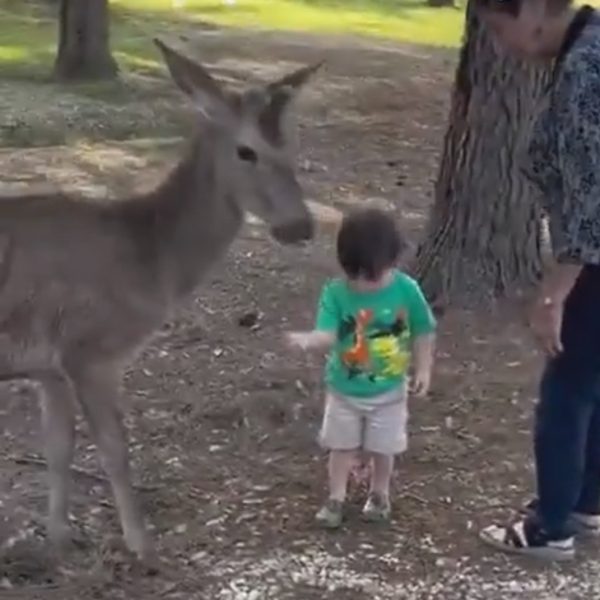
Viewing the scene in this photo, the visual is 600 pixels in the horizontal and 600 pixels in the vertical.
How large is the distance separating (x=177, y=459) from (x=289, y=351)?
1.35 metres

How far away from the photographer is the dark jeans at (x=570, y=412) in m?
4.46

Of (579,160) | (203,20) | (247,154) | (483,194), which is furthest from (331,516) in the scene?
(203,20)

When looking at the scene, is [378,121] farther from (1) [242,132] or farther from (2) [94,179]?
(1) [242,132]

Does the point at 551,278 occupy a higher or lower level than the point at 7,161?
higher

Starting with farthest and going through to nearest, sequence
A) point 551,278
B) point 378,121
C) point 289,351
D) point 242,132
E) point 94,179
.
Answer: point 378,121, point 94,179, point 289,351, point 242,132, point 551,278

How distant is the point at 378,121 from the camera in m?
13.2

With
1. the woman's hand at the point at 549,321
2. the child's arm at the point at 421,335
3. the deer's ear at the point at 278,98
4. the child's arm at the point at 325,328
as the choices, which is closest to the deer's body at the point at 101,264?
the deer's ear at the point at 278,98

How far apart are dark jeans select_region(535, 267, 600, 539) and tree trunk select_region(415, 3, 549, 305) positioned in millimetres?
2479

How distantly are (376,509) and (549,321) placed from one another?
109 centimetres

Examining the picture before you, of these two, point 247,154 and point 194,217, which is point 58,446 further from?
point 247,154

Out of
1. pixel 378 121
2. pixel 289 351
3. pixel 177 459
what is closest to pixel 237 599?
pixel 177 459

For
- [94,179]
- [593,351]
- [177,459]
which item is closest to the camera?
[593,351]

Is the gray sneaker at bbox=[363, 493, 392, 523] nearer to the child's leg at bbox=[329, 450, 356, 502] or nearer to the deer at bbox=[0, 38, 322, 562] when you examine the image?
the child's leg at bbox=[329, 450, 356, 502]

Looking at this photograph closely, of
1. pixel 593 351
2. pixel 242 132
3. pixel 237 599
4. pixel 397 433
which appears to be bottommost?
pixel 237 599
